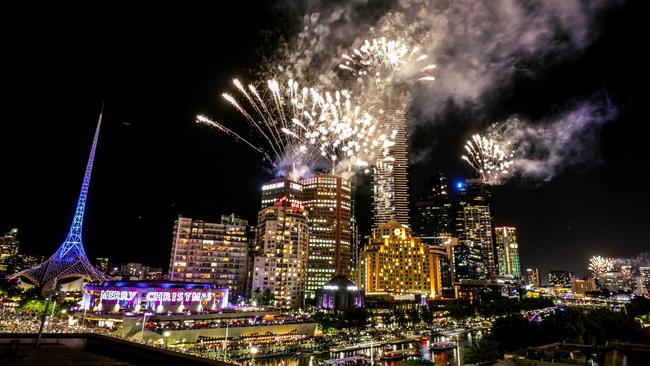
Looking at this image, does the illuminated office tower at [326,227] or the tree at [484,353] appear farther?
the illuminated office tower at [326,227]

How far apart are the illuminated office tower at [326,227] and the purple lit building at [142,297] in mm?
57257

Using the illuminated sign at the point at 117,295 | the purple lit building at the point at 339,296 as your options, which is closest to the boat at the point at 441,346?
the purple lit building at the point at 339,296

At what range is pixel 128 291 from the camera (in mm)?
74562

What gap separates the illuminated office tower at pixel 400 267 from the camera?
131500 millimetres

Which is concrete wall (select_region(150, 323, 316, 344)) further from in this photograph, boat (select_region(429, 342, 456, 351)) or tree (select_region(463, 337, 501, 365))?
tree (select_region(463, 337, 501, 365))

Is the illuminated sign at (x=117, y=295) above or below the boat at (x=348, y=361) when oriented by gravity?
above

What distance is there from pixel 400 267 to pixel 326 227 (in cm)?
3125

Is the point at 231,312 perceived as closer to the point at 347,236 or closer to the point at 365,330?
the point at 365,330

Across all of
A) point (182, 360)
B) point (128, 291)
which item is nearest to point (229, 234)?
point (128, 291)

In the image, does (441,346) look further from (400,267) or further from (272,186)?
(272,186)

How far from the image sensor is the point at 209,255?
122 meters

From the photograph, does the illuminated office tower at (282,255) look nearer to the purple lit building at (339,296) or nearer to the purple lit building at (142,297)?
the purple lit building at (339,296)

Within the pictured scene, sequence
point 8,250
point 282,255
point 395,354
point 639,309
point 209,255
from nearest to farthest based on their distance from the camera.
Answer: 1. point 395,354
2. point 639,309
3. point 282,255
4. point 209,255
5. point 8,250

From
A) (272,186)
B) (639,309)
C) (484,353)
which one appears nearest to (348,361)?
(484,353)
